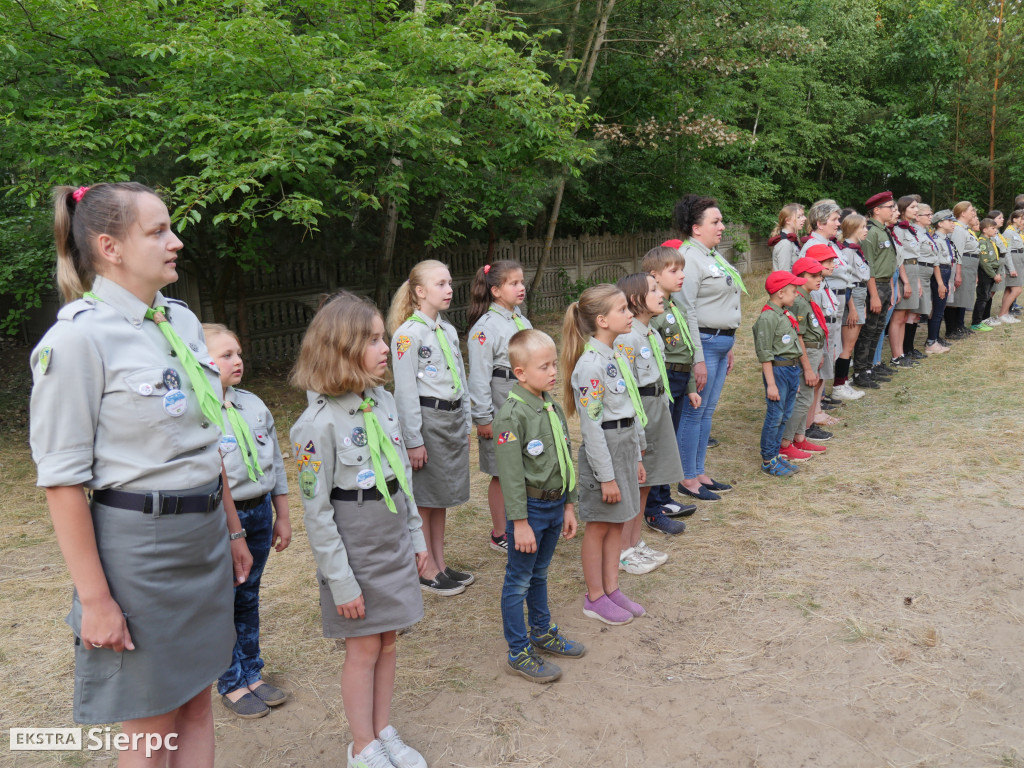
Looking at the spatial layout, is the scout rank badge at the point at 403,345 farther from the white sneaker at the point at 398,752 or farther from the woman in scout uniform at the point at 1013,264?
the woman in scout uniform at the point at 1013,264

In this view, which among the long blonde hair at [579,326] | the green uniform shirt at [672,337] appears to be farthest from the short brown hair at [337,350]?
the green uniform shirt at [672,337]

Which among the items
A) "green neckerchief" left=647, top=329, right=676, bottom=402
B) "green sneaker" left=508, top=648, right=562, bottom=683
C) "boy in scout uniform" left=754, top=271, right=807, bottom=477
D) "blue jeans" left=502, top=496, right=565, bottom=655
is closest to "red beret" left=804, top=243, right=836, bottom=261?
"boy in scout uniform" left=754, top=271, right=807, bottom=477

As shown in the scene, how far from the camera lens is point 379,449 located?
2.68 metres

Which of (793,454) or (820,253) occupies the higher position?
(820,253)

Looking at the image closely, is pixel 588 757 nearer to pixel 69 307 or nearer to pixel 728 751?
Answer: pixel 728 751

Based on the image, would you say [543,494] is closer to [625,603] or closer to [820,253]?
[625,603]

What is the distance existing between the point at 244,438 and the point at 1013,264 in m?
11.5

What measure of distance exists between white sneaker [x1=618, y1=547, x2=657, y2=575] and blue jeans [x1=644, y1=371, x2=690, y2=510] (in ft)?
1.97

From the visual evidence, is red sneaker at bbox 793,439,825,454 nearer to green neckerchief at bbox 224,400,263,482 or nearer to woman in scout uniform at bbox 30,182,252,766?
green neckerchief at bbox 224,400,263,482

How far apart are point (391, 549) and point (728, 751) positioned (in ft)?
4.87

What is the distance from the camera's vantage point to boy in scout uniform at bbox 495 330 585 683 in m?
3.22

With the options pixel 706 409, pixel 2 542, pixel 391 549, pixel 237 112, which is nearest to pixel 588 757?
pixel 391 549

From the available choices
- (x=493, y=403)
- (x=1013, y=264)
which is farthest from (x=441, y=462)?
(x=1013, y=264)

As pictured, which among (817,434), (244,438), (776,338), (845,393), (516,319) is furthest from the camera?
(845,393)
